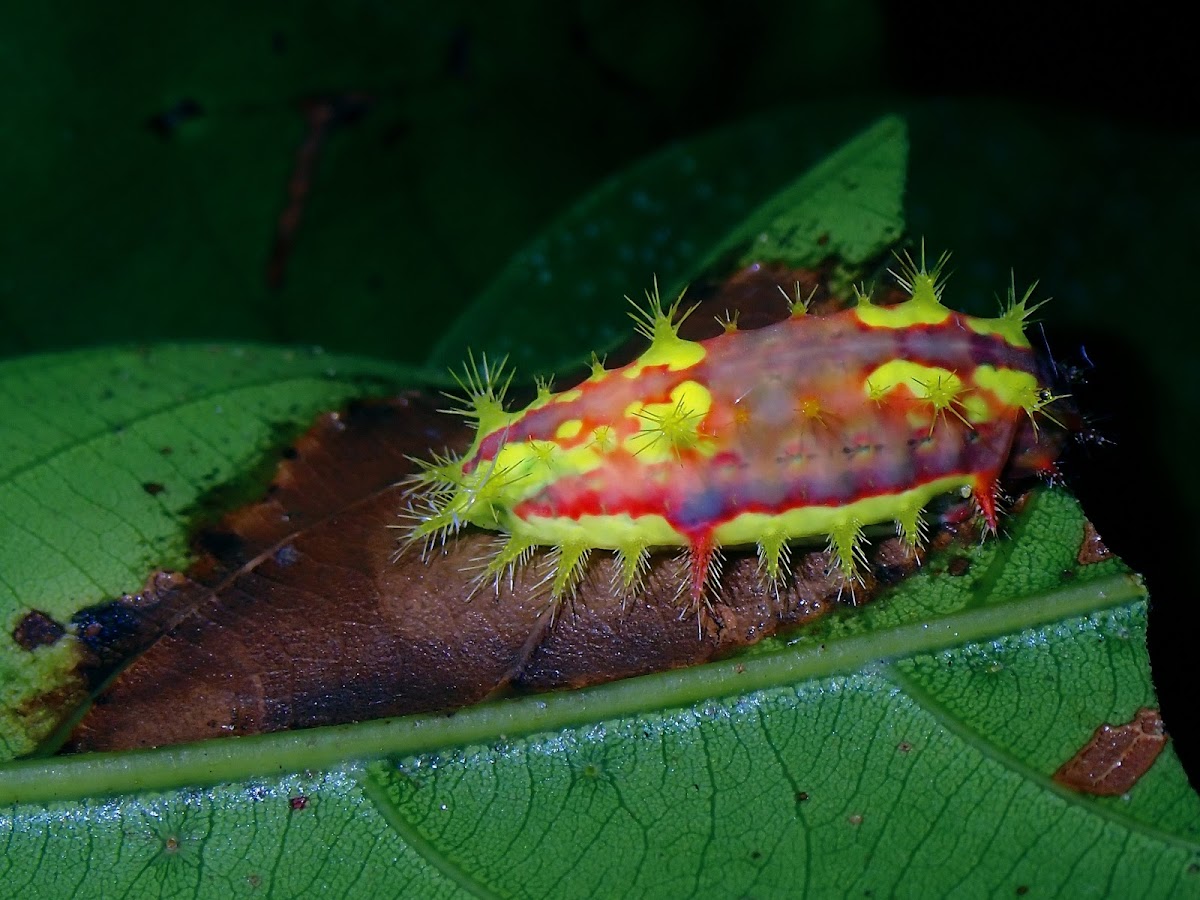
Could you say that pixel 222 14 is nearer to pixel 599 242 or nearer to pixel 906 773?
pixel 599 242

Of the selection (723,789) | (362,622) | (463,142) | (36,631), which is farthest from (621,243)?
(36,631)

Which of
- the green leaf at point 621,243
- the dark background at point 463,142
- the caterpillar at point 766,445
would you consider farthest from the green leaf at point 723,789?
the dark background at point 463,142

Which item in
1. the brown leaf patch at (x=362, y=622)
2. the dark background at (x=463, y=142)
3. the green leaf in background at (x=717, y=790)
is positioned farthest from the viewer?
the dark background at (x=463, y=142)

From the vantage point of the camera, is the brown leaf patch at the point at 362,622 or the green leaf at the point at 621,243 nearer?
the brown leaf patch at the point at 362,622

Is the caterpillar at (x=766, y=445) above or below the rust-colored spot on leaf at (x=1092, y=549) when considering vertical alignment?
above

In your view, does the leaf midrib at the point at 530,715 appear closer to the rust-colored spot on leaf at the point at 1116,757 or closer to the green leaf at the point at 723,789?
the green leaf at the point at 723,789

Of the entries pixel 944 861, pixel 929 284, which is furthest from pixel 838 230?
pixel 944 861

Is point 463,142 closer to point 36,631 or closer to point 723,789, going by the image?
point 36,631
